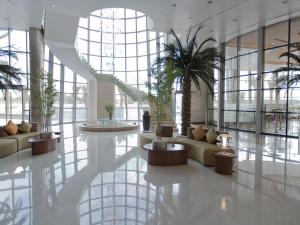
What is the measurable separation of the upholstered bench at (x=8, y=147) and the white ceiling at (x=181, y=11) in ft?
16.1

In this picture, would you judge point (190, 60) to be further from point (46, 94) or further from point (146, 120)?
point (46, 94)

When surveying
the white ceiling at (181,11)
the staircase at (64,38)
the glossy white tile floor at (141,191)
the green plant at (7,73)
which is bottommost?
the glossy white tile floor at (141,191)

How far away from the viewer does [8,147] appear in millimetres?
7184

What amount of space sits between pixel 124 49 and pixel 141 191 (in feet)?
57.1

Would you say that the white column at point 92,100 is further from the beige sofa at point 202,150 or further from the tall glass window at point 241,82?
the beige sofa at point 202,150

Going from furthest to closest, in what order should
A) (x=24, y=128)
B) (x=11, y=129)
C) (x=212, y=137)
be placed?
(x=24, y=128), (x=11, y=129), (x=212, y=137)

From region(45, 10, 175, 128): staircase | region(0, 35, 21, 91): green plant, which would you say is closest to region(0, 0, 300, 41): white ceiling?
region(45, 10, 175, 128): staircase

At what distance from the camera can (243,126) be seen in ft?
43.3

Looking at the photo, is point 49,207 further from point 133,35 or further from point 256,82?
point 133,35

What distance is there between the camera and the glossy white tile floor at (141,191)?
3.45m

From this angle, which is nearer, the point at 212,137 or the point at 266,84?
the point at 212,137

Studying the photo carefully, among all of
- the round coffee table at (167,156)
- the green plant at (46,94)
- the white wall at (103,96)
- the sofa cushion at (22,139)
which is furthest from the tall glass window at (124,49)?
the round coffee table at (167,156)

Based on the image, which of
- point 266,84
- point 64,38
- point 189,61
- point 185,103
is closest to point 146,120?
point 185,103

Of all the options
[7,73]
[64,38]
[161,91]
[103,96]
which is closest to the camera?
[161,91]
